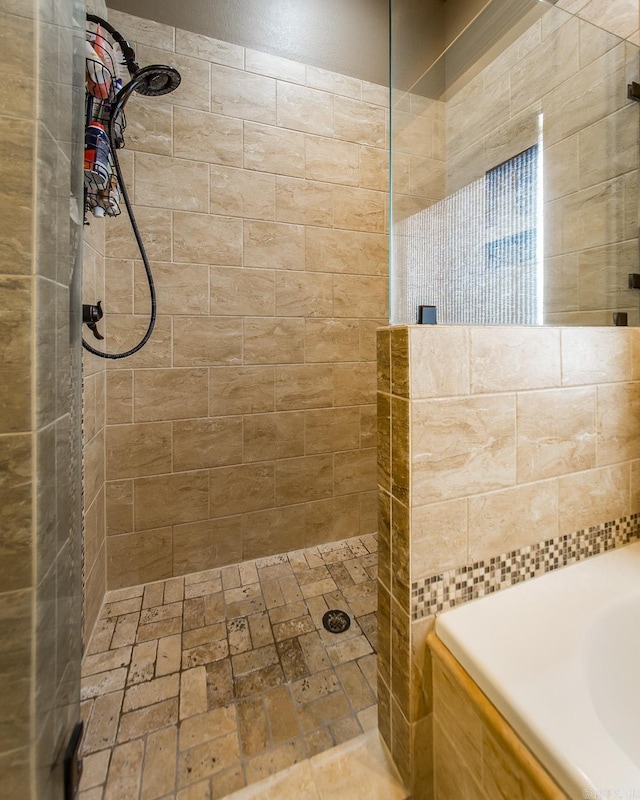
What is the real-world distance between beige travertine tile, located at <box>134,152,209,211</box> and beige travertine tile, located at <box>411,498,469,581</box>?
1686mm

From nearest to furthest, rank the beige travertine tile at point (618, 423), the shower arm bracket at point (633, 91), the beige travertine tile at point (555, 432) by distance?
the beige travertine tile at point (555, 432) < the beige travertine tile at point (618, 423) < the shower arm bracket at point (633, 91)

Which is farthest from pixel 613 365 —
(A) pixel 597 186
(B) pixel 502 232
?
(A) pixel 597 186

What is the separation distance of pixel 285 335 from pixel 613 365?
1.36 meters

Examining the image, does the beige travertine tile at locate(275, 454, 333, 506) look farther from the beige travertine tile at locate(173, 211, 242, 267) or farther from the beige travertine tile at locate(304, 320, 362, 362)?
the beige travertine tile at locate(173, 211, 242, 267)

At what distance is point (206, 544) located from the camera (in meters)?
1.80

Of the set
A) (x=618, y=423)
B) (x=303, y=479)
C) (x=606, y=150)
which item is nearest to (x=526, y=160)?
(x=606, y=150)

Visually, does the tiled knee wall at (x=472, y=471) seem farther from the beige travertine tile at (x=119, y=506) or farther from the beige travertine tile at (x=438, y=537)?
the beige travertine tile at (x=119, y=506)

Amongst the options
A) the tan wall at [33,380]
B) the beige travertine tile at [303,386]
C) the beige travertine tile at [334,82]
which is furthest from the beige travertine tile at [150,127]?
the beige travertine tile at [303,386]

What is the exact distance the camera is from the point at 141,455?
1679 mm

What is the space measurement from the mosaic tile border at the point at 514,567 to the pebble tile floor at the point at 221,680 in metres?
0.57

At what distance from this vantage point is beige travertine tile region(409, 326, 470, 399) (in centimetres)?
76

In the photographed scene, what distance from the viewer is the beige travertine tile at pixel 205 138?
1.64m

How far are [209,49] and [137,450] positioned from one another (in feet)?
6.38

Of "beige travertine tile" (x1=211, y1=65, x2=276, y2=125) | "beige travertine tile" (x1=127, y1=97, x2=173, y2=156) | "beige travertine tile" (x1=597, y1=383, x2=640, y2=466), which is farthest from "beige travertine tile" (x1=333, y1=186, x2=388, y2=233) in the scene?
"beige travertine tile" (x1=597, y1=383, x2=640, y2=466)
